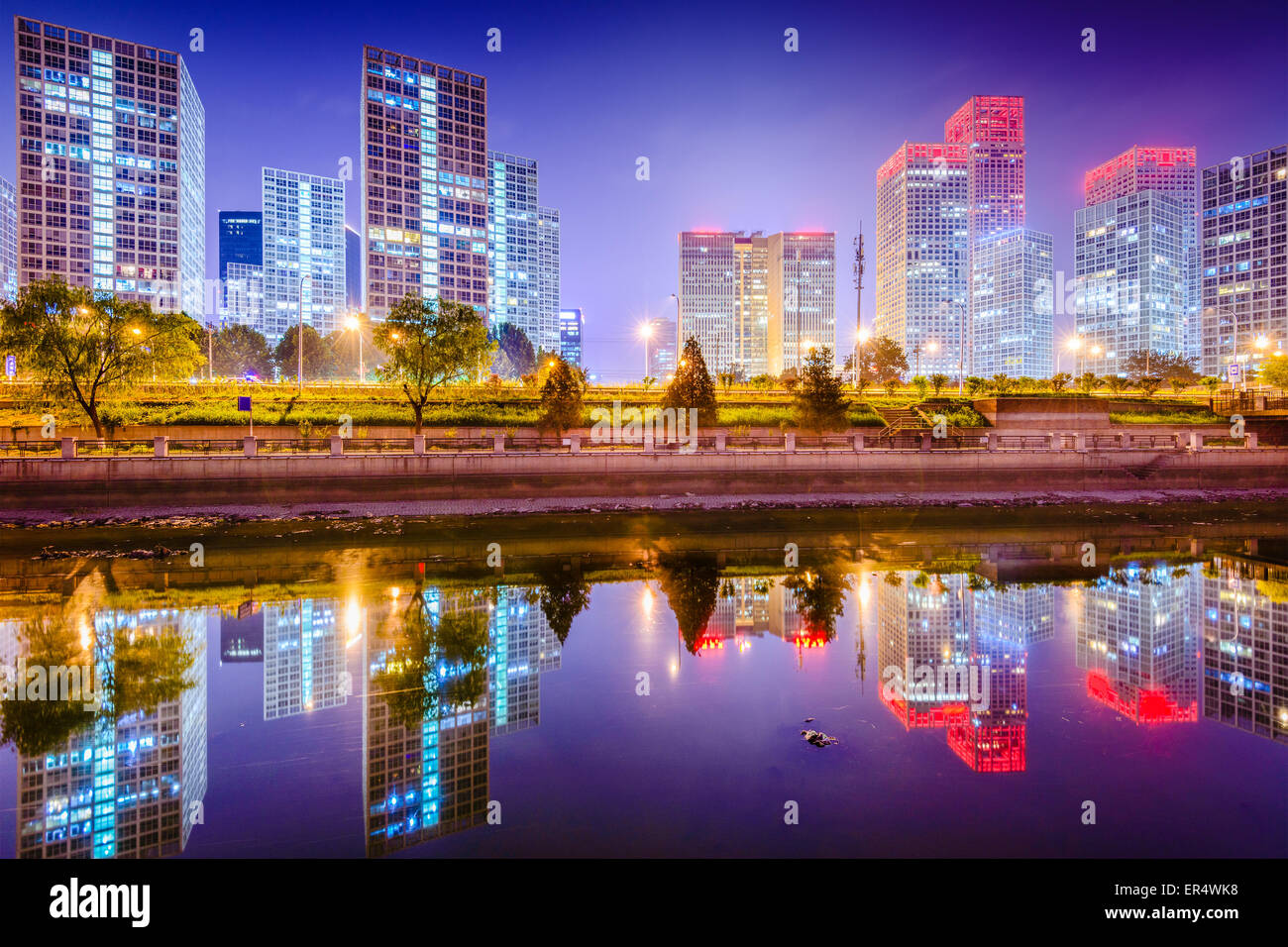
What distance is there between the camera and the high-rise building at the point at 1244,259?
15395cm

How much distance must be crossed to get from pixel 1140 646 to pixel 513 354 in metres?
140

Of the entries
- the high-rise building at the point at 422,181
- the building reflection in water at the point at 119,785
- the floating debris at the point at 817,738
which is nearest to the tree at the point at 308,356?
the high-rise building at the point at 422,181

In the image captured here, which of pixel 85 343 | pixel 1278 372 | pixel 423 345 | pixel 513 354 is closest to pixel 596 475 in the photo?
pixel 423 345

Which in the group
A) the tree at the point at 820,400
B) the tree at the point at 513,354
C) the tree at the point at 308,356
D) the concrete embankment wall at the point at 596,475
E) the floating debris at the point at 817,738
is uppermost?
the tree at the point at 513,354

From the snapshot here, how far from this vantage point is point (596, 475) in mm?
29984

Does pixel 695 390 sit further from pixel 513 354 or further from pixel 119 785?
pixel 513 354

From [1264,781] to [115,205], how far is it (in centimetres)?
18766

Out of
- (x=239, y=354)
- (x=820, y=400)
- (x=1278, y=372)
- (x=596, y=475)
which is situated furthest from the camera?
(x=239, y=354)

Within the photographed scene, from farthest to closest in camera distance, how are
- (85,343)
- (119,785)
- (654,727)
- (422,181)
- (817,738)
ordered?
(422,181) < (85,343) < (654,727) < (817,738) < (119,785)

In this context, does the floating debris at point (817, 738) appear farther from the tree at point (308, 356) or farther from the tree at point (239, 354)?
the tree at point (239, 354)

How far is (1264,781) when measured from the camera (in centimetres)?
770

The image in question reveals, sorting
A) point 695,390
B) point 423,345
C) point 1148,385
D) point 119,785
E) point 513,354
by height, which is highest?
point 513,354

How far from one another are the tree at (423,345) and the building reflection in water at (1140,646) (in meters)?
33.0
